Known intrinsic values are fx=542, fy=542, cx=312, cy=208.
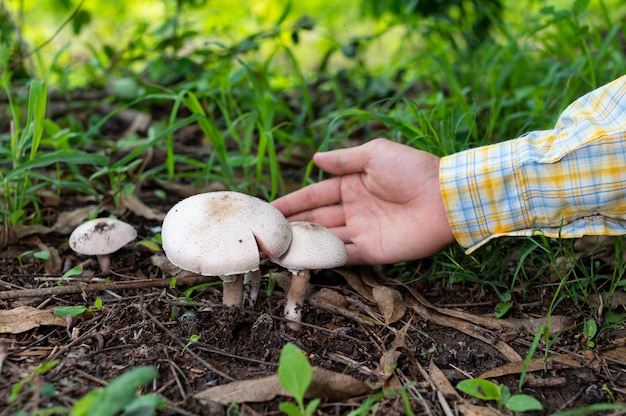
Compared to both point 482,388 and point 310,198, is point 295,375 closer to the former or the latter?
point 482,388

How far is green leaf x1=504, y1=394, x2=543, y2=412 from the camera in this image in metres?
1.62

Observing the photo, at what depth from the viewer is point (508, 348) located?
2078 millimetres

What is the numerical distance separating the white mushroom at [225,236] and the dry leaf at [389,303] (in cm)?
52

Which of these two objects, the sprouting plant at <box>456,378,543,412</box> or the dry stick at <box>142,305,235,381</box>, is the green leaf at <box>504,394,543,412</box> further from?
the dry stick at <box>142,305,235,381</box>

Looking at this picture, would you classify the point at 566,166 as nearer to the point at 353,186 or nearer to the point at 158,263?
the point at 353,186

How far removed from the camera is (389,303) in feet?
7.52

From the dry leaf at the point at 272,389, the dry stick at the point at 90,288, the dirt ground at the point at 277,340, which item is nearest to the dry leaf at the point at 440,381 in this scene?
the dirt ground at the point at 277,340

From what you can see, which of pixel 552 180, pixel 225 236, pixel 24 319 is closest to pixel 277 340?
pixel 225 236

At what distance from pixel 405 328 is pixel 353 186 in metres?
0.93

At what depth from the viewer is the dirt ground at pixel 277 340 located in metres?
1.71

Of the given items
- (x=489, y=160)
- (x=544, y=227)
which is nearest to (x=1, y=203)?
(x=489, y=160)

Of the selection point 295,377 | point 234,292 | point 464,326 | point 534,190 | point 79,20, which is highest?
point 79,20

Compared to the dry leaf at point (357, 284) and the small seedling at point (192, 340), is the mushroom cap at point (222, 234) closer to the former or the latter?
the small seedling at point (192, 340)

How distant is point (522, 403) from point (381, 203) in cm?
130
